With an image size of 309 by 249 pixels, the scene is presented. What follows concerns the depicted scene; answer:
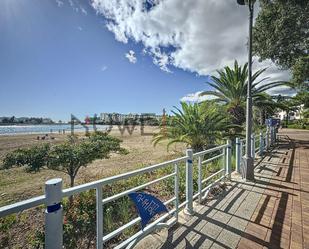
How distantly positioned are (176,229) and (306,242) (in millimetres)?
1774

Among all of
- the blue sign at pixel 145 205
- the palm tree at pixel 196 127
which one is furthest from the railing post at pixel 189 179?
the palm tree at pixel 196 127

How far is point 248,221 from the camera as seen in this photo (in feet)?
11.1

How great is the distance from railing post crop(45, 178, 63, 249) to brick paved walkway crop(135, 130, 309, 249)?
1.45m

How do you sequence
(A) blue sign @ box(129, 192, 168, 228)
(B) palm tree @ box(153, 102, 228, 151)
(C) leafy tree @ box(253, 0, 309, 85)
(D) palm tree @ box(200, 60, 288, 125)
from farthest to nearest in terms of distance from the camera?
1. (D) palm tree @ box(200, 60, 288, 125)
2. (C) leafy tree @ box(253, 0, 309, 85)
3. (B) palm tree @ box(153, 102, 228, 151)
4. (A) blue sign @ box(129, 192, 168, 228)

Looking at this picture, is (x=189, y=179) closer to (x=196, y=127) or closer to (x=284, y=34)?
(x=196, y=127)

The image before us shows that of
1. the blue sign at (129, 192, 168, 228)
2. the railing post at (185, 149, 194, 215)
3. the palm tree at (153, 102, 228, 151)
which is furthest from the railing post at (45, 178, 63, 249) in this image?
the palm tree at (153, 102, 228, 151)

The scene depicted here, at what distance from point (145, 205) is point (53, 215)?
1.32m


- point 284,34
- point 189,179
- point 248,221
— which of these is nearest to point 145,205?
point 189,179

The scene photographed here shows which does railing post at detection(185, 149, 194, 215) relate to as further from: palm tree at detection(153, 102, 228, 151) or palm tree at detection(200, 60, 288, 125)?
palm tree at detection(200, 60, 288, 125)

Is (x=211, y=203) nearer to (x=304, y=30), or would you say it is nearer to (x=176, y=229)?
(x=176, y=229)

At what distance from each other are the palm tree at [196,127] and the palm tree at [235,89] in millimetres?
4475

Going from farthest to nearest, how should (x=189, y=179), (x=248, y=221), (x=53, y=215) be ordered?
(x=189, y=179) → (x=248, y=221) → (x=53, y=215)

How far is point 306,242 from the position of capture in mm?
2820

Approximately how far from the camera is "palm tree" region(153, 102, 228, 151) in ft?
29.3
